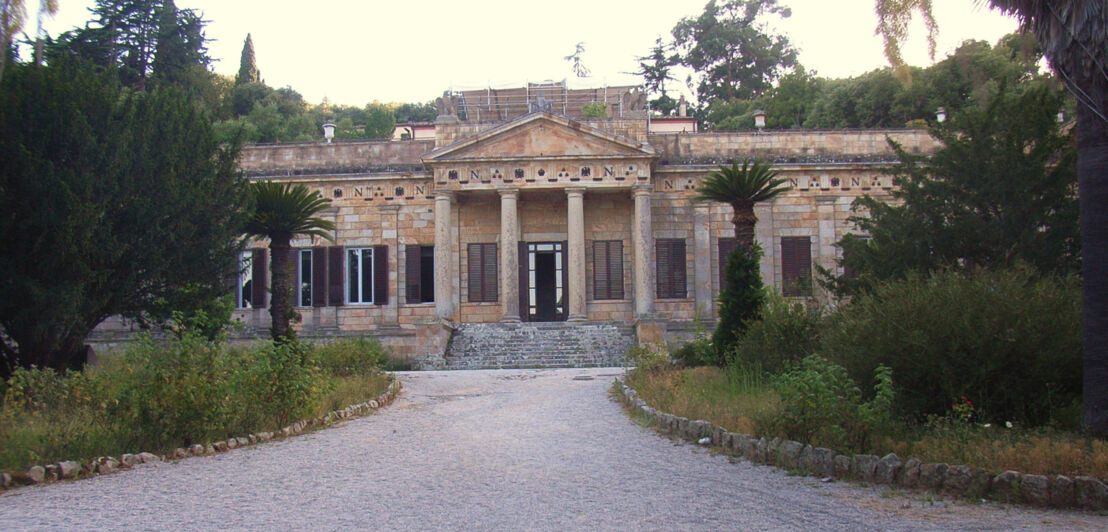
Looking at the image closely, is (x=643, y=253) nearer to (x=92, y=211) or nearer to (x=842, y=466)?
(x=92, y=211)

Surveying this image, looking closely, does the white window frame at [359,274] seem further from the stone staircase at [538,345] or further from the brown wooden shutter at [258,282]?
the stone staircase at [538,345]

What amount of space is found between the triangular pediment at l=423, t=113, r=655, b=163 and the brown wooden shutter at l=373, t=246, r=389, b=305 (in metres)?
3.84

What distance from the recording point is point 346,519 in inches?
268

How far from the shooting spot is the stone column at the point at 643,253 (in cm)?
2848

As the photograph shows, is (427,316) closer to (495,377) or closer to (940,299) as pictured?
(495,377)

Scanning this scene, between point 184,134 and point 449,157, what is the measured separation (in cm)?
1369

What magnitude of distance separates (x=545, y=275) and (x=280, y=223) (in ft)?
50.2

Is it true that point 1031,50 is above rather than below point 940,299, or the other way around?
above

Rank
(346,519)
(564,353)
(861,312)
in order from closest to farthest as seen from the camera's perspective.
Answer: (346,519), (861,312), (564,353)

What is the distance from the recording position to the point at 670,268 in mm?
30438

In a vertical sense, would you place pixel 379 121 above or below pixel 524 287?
above

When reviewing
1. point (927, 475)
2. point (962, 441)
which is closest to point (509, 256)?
point (962, 441)

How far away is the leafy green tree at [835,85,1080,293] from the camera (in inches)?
611

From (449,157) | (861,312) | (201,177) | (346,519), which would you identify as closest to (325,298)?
(449,157)
